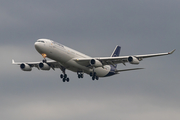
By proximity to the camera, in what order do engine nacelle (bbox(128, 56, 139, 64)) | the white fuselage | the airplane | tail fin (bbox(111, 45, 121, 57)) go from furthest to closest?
tail fin (bbox(111, 45, 121, 57)) → engine nacelle (bbox(128, 56, 139, 64)) → the airplane → the white fuselage

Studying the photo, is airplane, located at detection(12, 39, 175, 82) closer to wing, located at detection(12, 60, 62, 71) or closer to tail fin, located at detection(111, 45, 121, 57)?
wing, located at detection(12, 60, 62, 71)

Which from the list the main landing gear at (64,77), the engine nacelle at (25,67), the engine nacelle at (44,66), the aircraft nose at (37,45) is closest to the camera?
the aircraft nose at (37,45)

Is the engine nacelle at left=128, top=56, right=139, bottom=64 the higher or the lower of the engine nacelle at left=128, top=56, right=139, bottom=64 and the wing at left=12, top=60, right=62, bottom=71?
the lower

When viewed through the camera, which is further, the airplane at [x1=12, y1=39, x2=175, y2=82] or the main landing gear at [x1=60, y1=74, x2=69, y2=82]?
the main landing gear at [x1=60, y1=74, x2=69, y2=82]

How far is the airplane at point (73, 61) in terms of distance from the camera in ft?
251

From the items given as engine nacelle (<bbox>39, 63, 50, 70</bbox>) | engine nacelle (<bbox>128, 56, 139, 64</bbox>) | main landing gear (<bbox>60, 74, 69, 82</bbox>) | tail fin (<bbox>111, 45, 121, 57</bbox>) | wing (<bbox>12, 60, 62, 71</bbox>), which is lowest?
engine nacelle (<bbox>128, 56, 139, 64</bbox>)

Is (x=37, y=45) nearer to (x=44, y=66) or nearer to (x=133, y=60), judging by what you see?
(x=44, y=66)

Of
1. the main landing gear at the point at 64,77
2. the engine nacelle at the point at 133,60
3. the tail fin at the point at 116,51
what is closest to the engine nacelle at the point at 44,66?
the main landing gear at the point at 64,77

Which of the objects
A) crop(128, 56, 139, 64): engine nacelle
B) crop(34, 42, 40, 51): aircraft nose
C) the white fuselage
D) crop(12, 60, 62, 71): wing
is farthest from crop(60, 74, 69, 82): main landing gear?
crop(128, 56, 139, 64): engine nacelle

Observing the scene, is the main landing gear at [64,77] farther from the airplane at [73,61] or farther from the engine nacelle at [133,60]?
the engine nacelle at [133,60]

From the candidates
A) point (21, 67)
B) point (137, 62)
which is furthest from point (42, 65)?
point (137, 62)

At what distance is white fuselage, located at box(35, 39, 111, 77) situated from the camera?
75.9m

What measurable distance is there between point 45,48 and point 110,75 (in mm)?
23731

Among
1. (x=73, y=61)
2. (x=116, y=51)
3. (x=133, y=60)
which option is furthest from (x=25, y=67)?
(x=133, y=60)
